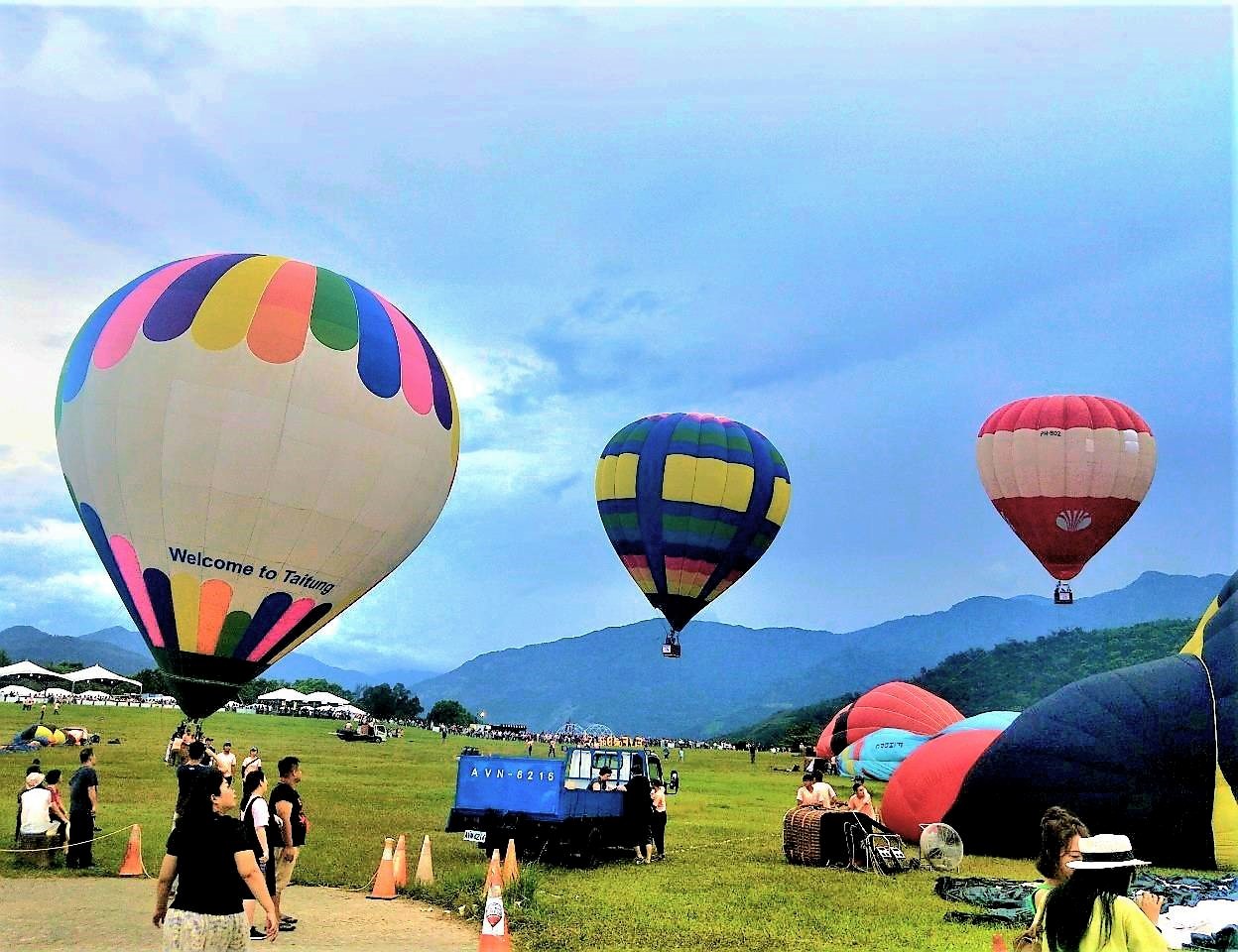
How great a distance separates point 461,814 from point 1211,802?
375 inches

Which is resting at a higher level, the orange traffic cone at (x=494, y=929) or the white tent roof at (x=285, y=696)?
the orange traffic cone at (x=494, y=929)

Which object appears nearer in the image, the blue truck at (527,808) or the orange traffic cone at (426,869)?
the orange traffic cone at (426,869)

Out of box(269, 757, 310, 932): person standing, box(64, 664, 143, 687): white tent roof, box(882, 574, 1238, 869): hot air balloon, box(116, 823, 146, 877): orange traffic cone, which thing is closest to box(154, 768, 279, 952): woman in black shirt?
box(269, 757, 310, 932): person standing

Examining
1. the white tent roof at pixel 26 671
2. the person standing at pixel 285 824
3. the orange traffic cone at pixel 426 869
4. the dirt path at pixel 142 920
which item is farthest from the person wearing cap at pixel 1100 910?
the white tent roof at pixel 26 671

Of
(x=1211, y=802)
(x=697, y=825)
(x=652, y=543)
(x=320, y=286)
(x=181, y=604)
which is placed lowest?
(x=697, y=825)

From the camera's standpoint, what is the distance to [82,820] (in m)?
13.2

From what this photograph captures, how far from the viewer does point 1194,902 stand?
36.1 ft

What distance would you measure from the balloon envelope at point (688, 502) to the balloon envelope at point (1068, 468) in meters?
6.53

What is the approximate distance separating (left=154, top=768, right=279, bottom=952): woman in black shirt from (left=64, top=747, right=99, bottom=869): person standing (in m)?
8.11

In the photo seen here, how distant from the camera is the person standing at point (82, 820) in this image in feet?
43.1

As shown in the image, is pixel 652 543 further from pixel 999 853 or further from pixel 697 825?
pixel 999 853

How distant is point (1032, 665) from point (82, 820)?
108904mm

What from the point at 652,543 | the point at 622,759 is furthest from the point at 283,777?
the point at 652,543

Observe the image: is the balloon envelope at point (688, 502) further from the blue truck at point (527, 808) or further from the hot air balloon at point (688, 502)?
the blue truck at point (527, 808)
